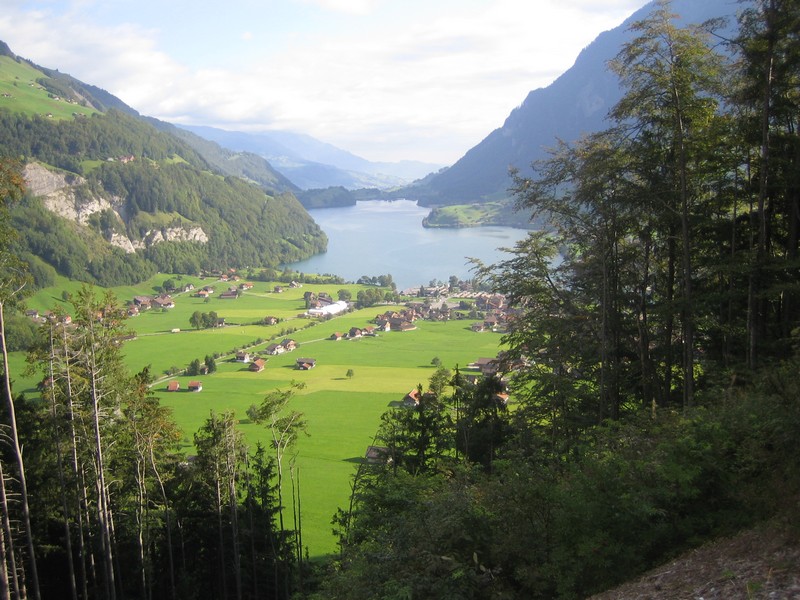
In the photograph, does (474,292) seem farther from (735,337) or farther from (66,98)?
(66,98)

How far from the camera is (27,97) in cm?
14988

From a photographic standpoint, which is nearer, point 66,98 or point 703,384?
point 703,384

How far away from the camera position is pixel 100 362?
1110 cm

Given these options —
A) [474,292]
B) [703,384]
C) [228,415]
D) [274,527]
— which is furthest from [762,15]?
[474,292]

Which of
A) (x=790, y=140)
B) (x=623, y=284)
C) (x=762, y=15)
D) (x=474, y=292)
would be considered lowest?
(x=474, y=292)

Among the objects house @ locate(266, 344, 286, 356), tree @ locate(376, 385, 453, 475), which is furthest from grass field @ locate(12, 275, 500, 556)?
tree @ locate(376, 385, 453, 475)

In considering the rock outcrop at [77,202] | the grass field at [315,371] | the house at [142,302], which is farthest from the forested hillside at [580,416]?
the rock outcrop at [77,202]

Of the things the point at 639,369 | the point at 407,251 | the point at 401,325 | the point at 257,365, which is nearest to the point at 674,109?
the point at 639,369

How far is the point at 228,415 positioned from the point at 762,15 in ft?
44.4

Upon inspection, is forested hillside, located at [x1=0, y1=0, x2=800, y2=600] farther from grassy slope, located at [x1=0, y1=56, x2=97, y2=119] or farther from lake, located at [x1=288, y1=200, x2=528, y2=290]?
grassy slope, located at [x1=0, y1=56, x2=97, y2=119]

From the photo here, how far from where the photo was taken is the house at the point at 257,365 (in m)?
54.1

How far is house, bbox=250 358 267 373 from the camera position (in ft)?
178

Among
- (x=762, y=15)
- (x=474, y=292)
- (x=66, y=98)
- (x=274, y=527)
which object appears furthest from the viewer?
(x=66, y=98)

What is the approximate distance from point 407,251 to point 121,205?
2641 inches
